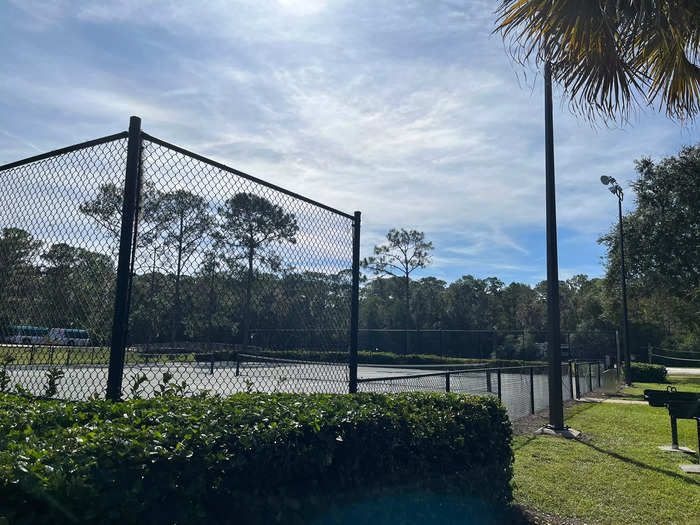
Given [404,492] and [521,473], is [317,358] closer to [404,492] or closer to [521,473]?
[404,492]

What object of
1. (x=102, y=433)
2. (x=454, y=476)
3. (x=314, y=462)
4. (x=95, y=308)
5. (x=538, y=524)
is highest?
(x=95, y=308)

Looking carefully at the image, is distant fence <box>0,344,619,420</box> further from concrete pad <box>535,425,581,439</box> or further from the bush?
the bush

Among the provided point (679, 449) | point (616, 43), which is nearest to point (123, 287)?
point (616, 43)

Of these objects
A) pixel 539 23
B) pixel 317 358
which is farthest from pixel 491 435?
pixel 539 23

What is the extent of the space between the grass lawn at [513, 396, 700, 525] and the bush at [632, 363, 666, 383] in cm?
1461

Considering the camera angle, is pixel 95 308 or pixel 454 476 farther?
pixel 454 476

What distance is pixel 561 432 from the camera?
28.2ft

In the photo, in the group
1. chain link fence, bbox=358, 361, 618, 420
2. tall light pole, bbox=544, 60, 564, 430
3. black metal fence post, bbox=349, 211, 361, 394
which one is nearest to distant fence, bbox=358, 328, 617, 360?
chain link fence, bbox=358, 361, 618, 420

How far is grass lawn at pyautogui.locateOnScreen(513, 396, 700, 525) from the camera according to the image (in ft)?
15.8

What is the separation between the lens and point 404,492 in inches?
138

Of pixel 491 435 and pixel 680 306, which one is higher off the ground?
pixel 680 306

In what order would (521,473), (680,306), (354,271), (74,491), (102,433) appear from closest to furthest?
(74,491) → (102,433) → (354,271) → (521,473) → (680,306)

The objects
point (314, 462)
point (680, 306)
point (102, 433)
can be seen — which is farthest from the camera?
point (680, 306)

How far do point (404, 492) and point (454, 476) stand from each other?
0.68 meters
